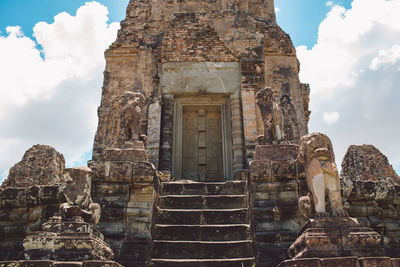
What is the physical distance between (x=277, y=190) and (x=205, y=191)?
2.02 meters

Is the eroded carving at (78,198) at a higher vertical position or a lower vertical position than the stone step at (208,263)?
higher

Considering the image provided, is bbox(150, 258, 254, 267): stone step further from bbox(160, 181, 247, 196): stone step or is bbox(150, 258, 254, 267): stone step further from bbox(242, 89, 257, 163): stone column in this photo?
bbox(242, 89, 257, 163): stone column

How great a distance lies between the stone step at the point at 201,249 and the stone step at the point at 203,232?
0.21 meters

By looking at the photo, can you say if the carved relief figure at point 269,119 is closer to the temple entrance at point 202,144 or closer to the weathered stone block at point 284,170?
the weathered stone block at point 284,170

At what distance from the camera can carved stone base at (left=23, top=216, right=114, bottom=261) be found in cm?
442

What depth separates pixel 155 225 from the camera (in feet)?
21.4

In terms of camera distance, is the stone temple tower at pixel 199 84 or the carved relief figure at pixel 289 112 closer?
the stone temple tower at pixel 199 84

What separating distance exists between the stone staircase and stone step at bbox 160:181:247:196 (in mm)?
27

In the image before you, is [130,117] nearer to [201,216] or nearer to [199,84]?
[201,216]

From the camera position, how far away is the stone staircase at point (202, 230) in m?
5.86

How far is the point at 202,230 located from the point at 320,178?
99.1 inches

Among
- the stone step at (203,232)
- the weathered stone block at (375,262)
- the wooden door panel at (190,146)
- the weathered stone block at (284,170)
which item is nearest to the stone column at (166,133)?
the wooden door panel at (190,146)

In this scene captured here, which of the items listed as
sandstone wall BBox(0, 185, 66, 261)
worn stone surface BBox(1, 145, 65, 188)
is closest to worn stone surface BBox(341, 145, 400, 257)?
sandstone wall BBox(0, 185, 66, 261)


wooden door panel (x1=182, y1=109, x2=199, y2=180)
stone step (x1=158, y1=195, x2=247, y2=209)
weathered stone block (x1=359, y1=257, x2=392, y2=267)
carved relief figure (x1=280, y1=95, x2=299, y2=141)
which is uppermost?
carved relief figure (x1=280, y1=95, x2=299, y2=141)
